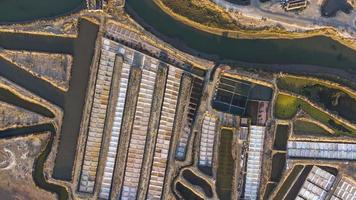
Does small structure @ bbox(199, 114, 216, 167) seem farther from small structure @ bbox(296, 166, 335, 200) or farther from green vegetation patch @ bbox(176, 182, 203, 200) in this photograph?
small structure @ bbox(296, 166, 335, 200)

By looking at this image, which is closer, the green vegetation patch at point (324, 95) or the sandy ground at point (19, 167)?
the sandy ground at point (19, 167)

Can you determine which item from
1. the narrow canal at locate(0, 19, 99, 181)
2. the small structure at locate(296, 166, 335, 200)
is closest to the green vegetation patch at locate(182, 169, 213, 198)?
the small structure at locate(296, 166, 335, 200)

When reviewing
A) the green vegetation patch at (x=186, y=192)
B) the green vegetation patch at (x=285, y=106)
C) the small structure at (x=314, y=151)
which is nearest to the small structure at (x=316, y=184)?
the small structure at (x=314, y=151)

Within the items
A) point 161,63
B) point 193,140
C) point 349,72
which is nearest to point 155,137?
point 193,140

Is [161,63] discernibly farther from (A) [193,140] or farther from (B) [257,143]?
(B) [257,143]

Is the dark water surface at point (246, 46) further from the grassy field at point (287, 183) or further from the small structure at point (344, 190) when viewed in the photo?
the small structure at point (344, 190)

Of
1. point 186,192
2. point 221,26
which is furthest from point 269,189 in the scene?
point 221,26

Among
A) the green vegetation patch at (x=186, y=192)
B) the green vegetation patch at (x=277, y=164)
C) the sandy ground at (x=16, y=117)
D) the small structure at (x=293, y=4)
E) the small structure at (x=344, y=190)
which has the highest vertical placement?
the small structure at (x=293, y=4)
